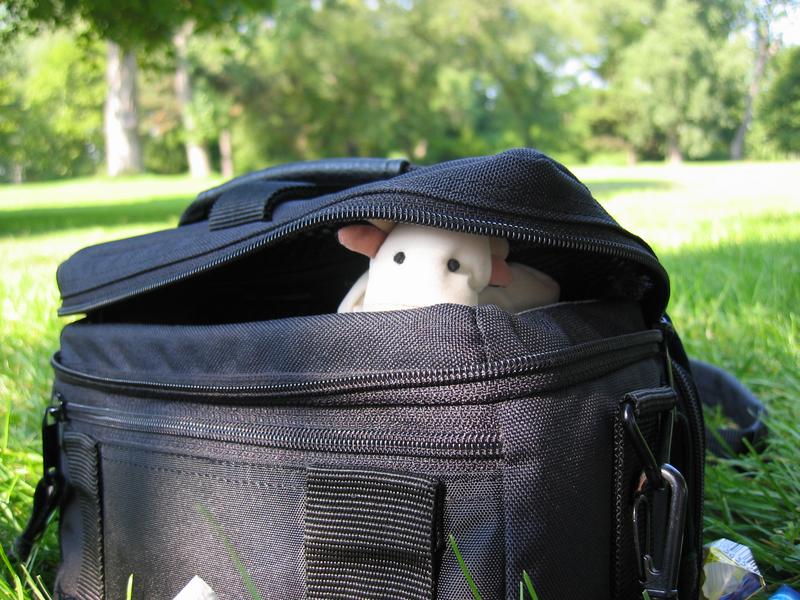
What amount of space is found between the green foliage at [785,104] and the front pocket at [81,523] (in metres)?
34.4

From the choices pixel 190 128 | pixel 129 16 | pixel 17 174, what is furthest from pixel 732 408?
pixel 17 174

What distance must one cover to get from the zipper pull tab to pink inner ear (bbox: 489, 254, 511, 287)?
70cm

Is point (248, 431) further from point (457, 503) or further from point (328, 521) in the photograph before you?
point (457, 503)

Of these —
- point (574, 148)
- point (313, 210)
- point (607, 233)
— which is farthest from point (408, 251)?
point (574, 148)

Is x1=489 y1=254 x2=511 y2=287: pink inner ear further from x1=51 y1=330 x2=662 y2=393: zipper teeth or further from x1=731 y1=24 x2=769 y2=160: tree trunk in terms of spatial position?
x1=731 y1=24 x2=769 y2=160: tree trunk

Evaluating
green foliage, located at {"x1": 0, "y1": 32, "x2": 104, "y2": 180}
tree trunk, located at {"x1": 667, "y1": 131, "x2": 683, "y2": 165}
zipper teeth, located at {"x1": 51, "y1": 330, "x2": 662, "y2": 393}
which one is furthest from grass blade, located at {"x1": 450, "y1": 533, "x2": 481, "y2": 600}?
tree trunk, located at {"x1": 667, "y1": 131, "x2": 683, "y2": 165}

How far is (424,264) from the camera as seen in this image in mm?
933

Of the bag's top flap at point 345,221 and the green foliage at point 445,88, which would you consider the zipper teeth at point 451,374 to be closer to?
the bag's top flap at point 345,221

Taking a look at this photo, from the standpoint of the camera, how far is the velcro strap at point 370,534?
74cm

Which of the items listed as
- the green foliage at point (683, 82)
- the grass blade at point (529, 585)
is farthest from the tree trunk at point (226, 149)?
the grass blade at point (529, 585)

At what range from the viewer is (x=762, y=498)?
115cm

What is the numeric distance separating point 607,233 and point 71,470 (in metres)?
0.84

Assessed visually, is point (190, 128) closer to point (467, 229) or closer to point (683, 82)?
point (683, 82)

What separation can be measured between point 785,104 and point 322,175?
34755 mm
